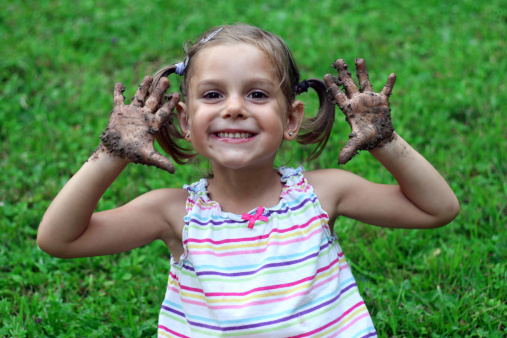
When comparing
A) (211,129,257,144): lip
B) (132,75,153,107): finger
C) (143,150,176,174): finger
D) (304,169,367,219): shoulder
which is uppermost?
(132,75,153,107): finger

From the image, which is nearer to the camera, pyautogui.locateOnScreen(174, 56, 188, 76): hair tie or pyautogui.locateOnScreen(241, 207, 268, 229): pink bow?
pyautogui.locateOnScreen(241, 207, 268, 229): pink bow

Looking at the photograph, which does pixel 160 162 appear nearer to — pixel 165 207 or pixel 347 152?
pixel 165 207

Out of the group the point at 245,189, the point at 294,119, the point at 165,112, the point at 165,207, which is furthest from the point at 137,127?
the point at 294,119

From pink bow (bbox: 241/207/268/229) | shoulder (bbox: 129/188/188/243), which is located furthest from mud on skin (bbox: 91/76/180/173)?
pink bow (bbox: 241/207/268/229)

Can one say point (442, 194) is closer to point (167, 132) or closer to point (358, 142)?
point (358, 142)

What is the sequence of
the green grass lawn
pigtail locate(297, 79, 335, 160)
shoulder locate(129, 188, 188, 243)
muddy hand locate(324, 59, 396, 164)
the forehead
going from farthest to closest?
the green grass lawn < pigtail locate(297, 79, 335, 160) < shoulder locate(129, 188, 188, 243) < the forehead < muddy hand locate(324, 59, 396, 164)

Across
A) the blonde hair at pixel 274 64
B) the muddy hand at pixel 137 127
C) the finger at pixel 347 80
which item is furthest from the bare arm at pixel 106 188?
the finger at pixel 347 80

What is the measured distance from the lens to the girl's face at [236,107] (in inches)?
83.7

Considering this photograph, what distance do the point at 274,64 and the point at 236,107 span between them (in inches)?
11.0

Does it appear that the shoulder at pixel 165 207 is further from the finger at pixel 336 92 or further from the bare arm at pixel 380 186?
the finger at pixel 336 92

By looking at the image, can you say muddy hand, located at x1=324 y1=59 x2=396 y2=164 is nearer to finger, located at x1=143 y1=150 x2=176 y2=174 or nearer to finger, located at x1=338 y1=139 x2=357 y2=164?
finger, located at x1=338 y1=139 x2=357 y2=164

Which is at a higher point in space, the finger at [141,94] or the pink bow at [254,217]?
the finger at [141,94]

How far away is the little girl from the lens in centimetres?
211

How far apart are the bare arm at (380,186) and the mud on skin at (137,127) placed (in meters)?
0.61
